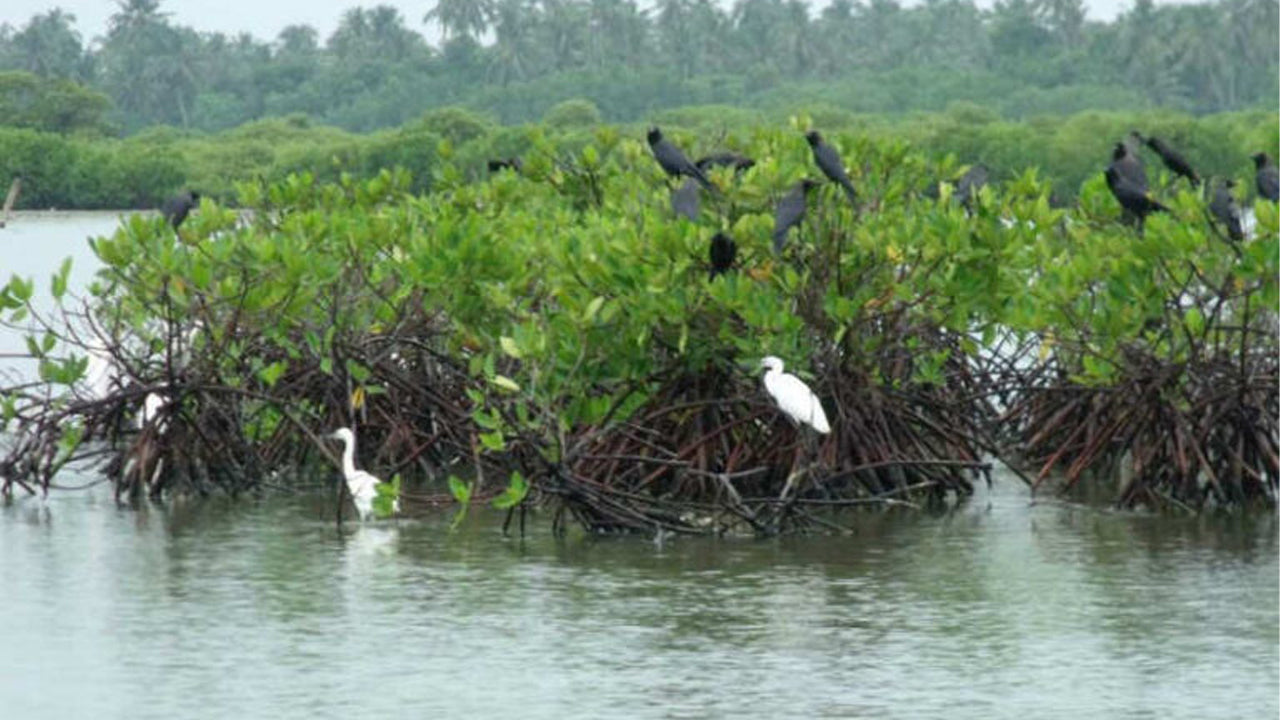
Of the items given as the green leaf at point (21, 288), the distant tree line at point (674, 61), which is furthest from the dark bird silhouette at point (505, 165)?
the distant tree line at point (674, 61)

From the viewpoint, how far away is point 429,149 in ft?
212

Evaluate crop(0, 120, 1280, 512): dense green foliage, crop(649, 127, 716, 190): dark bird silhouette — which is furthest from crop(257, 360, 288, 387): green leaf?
crop(649, 127, 716, 190): dark bird silhouette

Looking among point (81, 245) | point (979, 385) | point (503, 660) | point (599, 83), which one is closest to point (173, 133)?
point (599, 83)

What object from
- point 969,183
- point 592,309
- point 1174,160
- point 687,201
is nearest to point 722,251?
point 592,309

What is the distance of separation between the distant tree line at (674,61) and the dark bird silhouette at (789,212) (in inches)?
2900

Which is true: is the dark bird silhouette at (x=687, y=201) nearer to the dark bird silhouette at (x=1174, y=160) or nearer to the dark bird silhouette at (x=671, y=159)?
the dark bird silhouette at (x=671, y=159)

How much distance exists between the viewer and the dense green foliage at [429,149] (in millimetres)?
57969

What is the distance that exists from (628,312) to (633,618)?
271cm

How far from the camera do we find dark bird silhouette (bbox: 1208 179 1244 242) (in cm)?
1432

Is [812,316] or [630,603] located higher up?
[812,316]

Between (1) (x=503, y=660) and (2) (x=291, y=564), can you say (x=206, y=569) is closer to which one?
(2) (x=291, y=564)

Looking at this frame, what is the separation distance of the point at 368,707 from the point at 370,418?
19.5 ft

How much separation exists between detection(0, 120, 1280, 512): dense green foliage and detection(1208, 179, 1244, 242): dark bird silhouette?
3.8 inches

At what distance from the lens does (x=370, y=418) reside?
1583 cm
